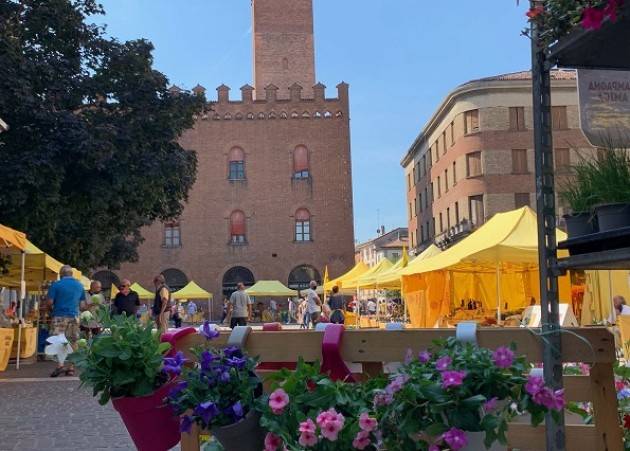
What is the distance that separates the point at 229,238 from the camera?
5166 cm

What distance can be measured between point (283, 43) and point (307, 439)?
60314 millimetres

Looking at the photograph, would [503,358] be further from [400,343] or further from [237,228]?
[237,228]

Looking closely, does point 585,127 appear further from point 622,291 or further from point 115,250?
point 115,250

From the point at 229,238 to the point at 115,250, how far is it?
19398mm

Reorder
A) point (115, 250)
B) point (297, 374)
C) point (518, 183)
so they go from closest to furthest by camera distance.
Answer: point (297, 374)
point (115, 250)
point (518, 183)

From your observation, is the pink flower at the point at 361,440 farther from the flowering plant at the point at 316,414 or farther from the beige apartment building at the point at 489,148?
the beige apartment building at the point at 489,148

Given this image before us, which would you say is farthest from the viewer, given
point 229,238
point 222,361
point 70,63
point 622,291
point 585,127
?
point 229,238

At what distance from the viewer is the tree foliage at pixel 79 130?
18000 mm

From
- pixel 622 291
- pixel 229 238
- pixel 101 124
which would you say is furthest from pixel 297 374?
pixel 229 238

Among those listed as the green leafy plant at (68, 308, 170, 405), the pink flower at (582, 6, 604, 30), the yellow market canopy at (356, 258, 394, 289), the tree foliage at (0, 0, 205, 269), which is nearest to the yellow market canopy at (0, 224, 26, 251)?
the tree foliage at (0, 0, 205, 269)

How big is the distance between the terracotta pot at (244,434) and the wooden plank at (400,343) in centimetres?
34

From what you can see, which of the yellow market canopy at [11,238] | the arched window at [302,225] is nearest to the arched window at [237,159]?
the arched window at [302,225]

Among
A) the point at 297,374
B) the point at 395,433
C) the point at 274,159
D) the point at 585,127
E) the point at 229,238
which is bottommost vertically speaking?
the point at 395,433

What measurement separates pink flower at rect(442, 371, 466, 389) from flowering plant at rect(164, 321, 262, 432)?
0.67m
